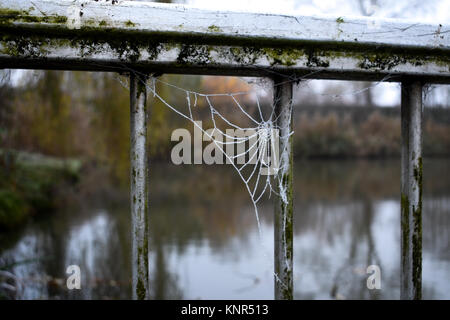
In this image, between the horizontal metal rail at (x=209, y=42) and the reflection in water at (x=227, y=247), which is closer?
the horizontal metal rail at (x=209, y=42)

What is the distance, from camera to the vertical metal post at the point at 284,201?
1.19m

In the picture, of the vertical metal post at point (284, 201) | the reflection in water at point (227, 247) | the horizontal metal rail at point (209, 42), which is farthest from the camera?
the reflection in water at point (227, 247)

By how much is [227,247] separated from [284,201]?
5.40 meters

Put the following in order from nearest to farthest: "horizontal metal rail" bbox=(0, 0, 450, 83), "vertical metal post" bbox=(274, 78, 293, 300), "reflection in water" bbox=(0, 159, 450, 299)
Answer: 1. "horizontal metal rail" bbox=(0, 0, 450, 83)
2. "vertical metal post" bbox=(274, 78, 293, 300)
3. "reflection in water" bbox=(0, 159, 450, 299)

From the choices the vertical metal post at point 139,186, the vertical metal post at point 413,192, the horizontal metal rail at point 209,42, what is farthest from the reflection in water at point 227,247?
the horizontal metal rail at point 209,42

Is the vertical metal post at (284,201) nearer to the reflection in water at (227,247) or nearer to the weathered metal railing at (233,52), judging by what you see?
the weathered metal railing at (233,52)

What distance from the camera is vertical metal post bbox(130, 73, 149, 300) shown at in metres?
1.13

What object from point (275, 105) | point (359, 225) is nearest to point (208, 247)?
point (359, 225)

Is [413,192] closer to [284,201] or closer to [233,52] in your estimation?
[284,201]

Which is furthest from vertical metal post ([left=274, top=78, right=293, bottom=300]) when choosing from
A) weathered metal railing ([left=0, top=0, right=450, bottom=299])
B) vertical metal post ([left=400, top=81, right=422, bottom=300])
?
vertical metal post ([left=400, top=81, right=422, bottom=300])

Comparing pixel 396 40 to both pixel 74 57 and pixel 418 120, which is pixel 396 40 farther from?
pixel 74 57

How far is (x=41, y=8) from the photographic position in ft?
3.35

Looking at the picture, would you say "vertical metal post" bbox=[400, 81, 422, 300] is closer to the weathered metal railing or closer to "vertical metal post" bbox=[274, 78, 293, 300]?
the weathered metal railing

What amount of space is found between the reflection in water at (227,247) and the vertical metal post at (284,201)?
4.06ft
